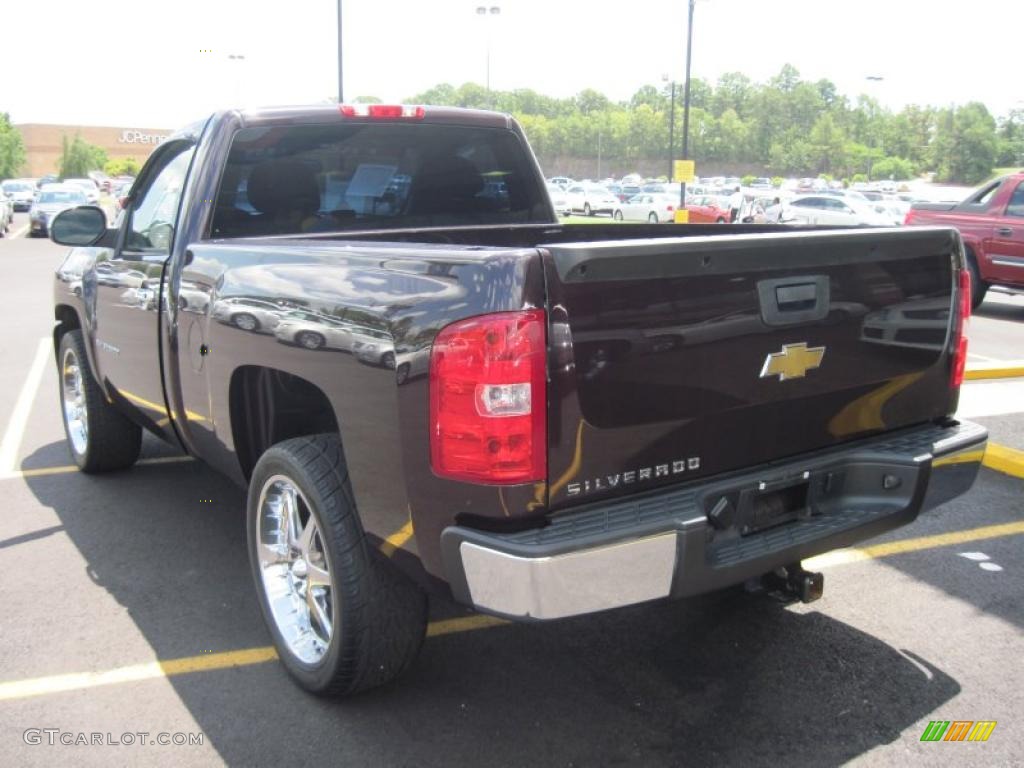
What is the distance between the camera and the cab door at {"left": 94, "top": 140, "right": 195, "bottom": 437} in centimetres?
424

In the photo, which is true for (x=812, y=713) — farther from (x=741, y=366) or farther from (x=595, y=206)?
(x=595, y=206)

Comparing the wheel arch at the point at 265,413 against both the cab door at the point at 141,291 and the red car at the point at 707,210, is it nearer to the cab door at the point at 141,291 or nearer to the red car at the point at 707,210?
the cab door at the point at 141,291

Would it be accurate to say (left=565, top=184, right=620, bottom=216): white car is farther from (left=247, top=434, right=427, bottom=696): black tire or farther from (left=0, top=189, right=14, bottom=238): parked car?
(left=247, top=434, right=427, bottom=696): black tire

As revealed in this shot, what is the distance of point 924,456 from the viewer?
3105 millimetres

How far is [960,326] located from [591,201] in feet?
161

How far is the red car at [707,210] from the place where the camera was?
37.0 metres

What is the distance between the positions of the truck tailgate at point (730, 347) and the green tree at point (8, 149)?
3980 inches

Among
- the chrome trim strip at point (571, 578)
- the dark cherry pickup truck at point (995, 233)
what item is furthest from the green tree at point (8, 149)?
the chrome trim strip at point (571, 578)

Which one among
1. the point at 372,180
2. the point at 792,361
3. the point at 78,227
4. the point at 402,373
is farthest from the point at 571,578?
the point at 78,227

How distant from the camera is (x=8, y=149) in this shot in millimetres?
92562

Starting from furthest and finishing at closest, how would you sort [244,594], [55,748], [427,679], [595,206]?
[595,206]
[244,594]
[427,679]
[55,748]

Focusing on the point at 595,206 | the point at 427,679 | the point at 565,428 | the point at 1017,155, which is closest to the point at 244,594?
the point at 427,679

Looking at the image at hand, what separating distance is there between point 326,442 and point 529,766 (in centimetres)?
118

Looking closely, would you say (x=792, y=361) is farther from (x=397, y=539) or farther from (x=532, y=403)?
(x=397, y=539)
